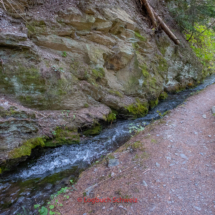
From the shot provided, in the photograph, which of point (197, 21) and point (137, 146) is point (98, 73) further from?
point (197, 21)

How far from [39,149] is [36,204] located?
82.9 inches

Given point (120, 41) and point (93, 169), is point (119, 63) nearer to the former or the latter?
point (120, 41)

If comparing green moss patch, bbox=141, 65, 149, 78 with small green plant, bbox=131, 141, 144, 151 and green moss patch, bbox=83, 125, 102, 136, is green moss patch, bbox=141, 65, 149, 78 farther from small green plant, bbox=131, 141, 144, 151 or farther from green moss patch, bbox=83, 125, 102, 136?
small green plant, bbox=131, 141, 144, 151

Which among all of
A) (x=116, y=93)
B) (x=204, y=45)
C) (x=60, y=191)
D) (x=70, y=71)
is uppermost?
(x=204, y=45)

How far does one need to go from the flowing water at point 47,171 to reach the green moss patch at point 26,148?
0.99 feet

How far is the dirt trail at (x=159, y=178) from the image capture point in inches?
92.3

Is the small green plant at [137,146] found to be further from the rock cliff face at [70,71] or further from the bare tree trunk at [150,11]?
the bare tree trunk at [150,11]

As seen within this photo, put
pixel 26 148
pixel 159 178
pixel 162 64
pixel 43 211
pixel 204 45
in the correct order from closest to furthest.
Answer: pixel 43 211, pixel 159 178, pixel 26 148, pixel 162 64, pixel 204 45

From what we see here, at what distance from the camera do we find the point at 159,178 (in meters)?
2.88

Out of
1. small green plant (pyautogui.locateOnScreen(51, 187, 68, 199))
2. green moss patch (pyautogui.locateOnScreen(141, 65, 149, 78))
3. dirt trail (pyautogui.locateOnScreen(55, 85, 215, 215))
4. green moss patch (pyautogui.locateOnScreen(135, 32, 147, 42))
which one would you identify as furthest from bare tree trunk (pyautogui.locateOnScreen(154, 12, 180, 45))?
small green plant (pyautogui.locateOnScreen(51, 187, 68, 199))

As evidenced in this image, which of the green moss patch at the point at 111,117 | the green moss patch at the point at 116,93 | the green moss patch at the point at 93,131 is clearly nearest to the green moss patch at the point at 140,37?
the green moss patch at the point at 116,93

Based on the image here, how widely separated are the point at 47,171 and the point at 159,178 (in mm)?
3219

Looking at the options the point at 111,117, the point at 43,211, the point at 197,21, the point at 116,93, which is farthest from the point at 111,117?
the point at 197,21

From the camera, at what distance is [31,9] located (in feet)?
18.7
